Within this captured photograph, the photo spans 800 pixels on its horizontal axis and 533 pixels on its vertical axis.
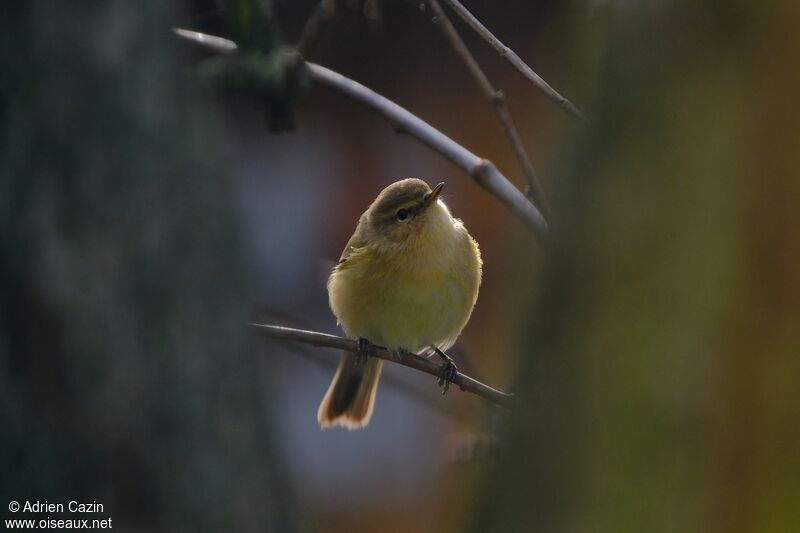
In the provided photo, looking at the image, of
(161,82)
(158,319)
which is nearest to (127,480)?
(158,319)

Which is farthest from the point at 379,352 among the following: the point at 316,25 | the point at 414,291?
the point at 316,25

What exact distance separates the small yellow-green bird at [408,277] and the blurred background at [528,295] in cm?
279

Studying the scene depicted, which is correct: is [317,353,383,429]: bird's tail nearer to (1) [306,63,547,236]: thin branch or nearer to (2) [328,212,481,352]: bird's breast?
(2) [328,212,481,352]: bird's breast

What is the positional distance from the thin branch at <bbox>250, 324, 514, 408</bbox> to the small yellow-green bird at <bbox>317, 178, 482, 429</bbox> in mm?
183

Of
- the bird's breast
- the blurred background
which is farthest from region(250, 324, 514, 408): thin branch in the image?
the blurred background

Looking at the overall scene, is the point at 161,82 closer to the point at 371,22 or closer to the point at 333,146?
the point at 371,22

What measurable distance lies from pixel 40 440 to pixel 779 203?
3.90ft

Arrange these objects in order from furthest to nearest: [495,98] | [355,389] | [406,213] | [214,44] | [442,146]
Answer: [355,389] → [406,213] → [214,44] → [442,146] → [495,98]

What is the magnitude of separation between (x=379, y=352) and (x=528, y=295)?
2.82 m

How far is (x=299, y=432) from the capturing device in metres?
8.76

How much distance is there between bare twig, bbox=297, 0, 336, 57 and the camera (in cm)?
381

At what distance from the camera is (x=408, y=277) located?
187 inches

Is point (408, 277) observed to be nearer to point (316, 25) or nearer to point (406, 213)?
point (406, 213)

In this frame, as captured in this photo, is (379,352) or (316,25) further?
(379,352)
